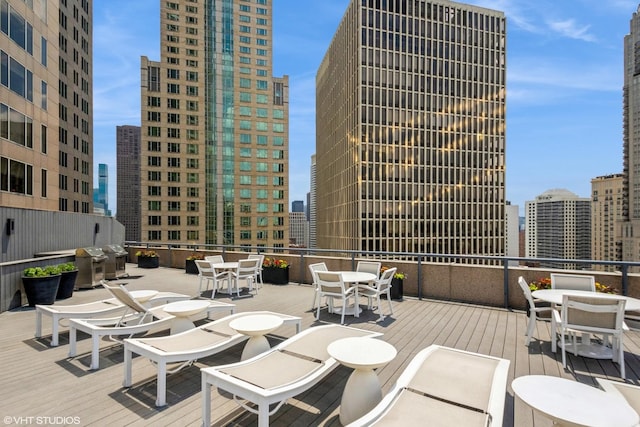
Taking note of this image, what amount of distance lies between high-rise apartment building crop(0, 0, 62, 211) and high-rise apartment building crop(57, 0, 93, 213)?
30.3 m

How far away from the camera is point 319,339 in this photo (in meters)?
4.50

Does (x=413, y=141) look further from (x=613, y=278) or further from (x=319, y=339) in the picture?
(x=319, y=339)

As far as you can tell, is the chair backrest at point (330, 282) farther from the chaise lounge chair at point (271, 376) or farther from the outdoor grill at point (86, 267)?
the outdoor grill at point (86, 267)

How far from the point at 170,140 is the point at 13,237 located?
59521 mm

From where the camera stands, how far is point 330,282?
22.9 feet

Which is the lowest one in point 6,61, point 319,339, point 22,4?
point 319,339

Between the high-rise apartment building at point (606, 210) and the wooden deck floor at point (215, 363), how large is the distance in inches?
6900

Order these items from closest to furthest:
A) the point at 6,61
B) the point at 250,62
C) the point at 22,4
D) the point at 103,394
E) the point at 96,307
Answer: the point at 103,394 < the point at 96,307 < the point at 6,61 < the point at 22,4 < the point at 250,62

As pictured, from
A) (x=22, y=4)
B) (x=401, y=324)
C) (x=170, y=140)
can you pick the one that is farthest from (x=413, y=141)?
(x=401, y=324)

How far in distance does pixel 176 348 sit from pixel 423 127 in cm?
6670

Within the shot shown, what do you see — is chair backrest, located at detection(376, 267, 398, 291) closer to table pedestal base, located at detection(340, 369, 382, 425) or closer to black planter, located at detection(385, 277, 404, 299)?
black planter, located at detection(385, 277, 404, 299)

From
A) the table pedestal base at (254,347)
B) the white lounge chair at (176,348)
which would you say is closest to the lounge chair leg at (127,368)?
the white lounge chair at (176,348)

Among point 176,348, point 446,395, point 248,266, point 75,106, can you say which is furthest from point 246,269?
point 75,106

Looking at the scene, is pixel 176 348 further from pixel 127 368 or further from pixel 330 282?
pixel 330 282
